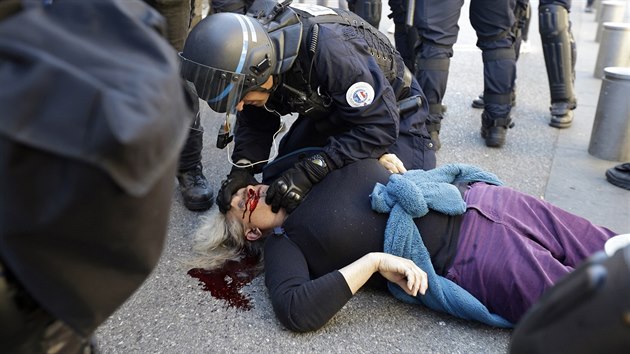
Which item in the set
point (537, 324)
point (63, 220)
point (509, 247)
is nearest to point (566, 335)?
point (537, 324)

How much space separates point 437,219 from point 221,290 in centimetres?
92

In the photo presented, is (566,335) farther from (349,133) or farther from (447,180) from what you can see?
(349,133)

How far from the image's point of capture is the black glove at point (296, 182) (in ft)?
8.50

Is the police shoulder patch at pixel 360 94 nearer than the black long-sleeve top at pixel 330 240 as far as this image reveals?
No

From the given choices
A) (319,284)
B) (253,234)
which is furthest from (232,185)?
(319,284)

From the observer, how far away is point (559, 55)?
454 centimetres

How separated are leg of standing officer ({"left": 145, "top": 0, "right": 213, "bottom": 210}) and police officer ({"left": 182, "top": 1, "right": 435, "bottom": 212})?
0.42m

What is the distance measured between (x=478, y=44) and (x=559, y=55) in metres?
0.73

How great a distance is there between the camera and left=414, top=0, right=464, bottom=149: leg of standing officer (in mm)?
3758

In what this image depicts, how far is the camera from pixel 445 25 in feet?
12.4

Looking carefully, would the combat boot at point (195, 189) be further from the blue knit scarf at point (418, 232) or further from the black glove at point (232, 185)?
the blue knit scarf at point (418, 232)

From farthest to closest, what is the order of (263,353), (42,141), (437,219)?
(437,219) < (263,353) < (42,141)

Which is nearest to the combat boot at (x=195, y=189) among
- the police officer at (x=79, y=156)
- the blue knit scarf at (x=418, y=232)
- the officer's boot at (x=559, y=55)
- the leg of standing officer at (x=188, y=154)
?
the leg of standing officer at (x=188, y=154)

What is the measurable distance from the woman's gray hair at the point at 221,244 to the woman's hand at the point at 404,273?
0.68 meters
